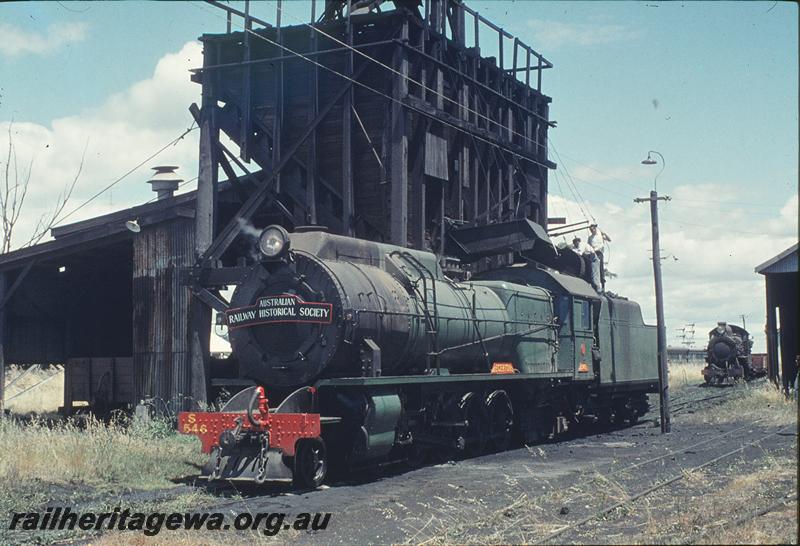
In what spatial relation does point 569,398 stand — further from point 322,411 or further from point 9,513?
point 9,513

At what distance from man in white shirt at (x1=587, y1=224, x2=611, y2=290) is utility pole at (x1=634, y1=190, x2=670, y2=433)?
1830 mm

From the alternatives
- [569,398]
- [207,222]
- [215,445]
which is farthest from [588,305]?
[215,445]

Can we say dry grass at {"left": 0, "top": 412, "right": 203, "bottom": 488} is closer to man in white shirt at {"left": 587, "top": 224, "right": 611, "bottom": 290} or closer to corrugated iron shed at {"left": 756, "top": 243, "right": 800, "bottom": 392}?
man in white shirt at {"left": 587, "top": 224, "right": 611, "bottom": 290}

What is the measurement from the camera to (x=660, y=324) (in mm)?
24109

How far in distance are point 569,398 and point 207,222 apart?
9.25 m

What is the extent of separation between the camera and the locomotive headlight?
45.9 feet

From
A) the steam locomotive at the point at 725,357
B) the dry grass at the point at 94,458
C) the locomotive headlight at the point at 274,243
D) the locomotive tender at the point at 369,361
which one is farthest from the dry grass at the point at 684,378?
the locomotive headlight at the point at 274,243

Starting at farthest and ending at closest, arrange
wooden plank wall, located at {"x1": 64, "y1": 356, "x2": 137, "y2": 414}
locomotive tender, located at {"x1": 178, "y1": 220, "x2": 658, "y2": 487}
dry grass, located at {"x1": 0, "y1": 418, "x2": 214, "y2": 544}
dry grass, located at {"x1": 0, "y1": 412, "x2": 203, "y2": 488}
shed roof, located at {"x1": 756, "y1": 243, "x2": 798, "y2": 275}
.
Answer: shed roof, located at {"x1": 756, "y1": 243, "x2": 798, "y2": 275} → wooden plank wall, located at {"x1": 64, "y1": 356, "x2": 137, "y2": 414} → dry grass, located at {"x1": 0, "y1": 412, "x2": 203, "y2": 488} → locomotive tender, located at {"x1": 178, "y1": 220, "x2": 658, "y2": 487} → dry grass, located at {"x1": 0, "y1": 418, "x2": 214, "y2": 544}

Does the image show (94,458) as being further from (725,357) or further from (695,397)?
(725,357)

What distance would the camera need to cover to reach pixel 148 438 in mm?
18219

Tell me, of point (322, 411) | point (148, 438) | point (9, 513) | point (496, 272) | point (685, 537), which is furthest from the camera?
point (496, 272)

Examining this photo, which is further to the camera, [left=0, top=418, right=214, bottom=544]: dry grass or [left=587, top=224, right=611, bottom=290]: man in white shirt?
[left=587, top=224, right=611, bottom=290]: man in white shirt

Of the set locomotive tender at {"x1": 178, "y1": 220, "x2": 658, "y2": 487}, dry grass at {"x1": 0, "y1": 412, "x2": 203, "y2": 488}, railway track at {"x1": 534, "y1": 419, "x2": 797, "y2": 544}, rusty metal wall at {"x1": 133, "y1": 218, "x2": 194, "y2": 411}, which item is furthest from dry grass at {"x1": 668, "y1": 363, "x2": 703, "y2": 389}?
dry grass at {"x1": 0, "y1": 412, "x2": 203, "y2": 488}

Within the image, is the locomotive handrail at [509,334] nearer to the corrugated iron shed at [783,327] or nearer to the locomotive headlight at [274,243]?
the locomotive headlight at [274,243]
